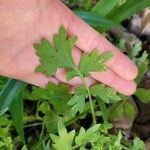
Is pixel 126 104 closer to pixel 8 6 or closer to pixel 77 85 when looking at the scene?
pixel 77 85

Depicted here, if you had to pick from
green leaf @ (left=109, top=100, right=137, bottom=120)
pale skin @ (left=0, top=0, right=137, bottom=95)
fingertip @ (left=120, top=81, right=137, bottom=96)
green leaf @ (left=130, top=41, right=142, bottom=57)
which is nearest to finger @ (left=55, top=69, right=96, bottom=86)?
pale skin @ (left=0, top=0, right=137, bottom=95)

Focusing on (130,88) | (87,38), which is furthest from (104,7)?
(130,88)

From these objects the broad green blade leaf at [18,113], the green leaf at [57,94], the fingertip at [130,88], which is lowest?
the broad green blade leaf at [18,113]

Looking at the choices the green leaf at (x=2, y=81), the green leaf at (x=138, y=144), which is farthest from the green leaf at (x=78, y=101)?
the green leaf at (x=2, y=81)

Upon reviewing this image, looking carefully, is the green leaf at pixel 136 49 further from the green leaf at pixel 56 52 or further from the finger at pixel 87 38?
the green leaf at pixel 56 52

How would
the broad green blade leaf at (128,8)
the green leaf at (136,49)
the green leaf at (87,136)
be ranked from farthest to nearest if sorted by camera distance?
the green leaf at (136,49) → the broad green blade leaf at (128,8) → the green leaf at (87,136)

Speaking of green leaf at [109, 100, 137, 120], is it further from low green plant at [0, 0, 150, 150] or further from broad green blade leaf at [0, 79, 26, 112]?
broad green blade leaf at [0, 79, 26, 112]

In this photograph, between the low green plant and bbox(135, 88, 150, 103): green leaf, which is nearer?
the low green plant
